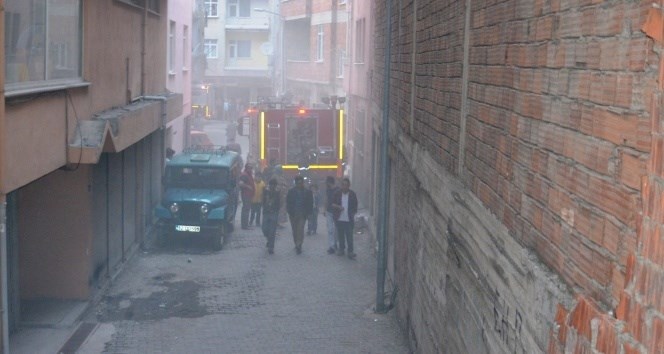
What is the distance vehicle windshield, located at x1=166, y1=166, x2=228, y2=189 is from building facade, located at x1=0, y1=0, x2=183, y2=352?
0.58 metres

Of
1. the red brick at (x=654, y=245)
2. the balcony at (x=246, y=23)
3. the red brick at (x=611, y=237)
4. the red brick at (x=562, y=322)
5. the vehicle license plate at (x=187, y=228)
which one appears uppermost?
the balcony at (x=246, y=23)

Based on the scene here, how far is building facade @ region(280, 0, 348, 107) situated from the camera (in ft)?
128

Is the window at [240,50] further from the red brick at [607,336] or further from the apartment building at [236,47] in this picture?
the red brick at [607,336]

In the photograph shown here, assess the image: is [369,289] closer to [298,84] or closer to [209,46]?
[298,84]

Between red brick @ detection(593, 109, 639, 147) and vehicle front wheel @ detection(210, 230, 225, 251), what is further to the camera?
vehicle front wheel @ detection(210, 230, 225, 251)

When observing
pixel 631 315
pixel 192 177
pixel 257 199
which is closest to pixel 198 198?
pixel 192 177

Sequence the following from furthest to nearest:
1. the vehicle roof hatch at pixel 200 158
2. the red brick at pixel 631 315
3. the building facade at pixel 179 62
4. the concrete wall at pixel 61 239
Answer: the building facade at pixel 179 62
the vehicle roof hatch at pixel 200 158
the concrete wall at pixel 61 239
the red brick at pixel 631 315

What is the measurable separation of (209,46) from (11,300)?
54998 mm

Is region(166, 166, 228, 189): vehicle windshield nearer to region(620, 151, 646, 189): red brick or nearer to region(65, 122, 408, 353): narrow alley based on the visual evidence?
region(65, 122, 408, 353): narrow alley

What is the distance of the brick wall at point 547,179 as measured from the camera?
336 cm

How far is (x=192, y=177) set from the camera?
2061 centimetres

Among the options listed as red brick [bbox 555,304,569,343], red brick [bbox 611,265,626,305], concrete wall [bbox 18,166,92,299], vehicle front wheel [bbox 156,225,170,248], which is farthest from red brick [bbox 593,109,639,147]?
vehicle front wheel [bbox 156,225,170,248]

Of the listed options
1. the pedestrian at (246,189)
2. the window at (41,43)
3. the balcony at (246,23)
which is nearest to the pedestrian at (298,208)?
the pedestrian at (246,189)

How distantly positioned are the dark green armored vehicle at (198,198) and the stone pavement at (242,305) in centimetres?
48
